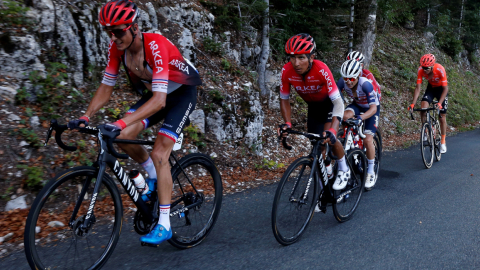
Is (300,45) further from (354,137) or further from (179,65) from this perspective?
(354,137)

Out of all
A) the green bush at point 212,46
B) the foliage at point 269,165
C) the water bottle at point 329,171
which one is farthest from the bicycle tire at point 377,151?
the green bush at point 212,46

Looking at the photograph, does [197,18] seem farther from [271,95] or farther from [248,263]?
[248,263]

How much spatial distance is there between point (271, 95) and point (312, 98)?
5.07 metres

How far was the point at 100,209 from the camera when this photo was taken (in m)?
3.29

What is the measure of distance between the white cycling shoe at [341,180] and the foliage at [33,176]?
3.75 m

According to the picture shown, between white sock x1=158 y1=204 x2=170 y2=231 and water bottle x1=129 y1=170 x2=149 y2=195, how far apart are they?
23 centimetres

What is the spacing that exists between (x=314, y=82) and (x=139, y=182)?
258 centimetres

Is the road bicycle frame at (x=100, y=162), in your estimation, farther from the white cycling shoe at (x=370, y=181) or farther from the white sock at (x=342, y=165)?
the white cycling shoe at (x=370, y=181)

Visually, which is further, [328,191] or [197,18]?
[197,18]

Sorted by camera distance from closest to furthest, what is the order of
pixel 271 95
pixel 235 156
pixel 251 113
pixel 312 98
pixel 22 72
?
pixel 312 98, pixel 22 72, pixel 235 156, pixel 251 113, pixel 271 95

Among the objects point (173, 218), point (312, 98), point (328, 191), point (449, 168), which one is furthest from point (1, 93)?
point (449, 168)

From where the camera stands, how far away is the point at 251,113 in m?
7.81

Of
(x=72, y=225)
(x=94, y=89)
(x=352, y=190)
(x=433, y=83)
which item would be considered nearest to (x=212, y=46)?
(x=94, y=89)

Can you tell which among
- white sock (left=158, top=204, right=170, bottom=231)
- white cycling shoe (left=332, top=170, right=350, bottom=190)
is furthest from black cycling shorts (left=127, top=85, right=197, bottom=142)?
white cycling shoe (left=332, top=170, right=350, bottom=190)
